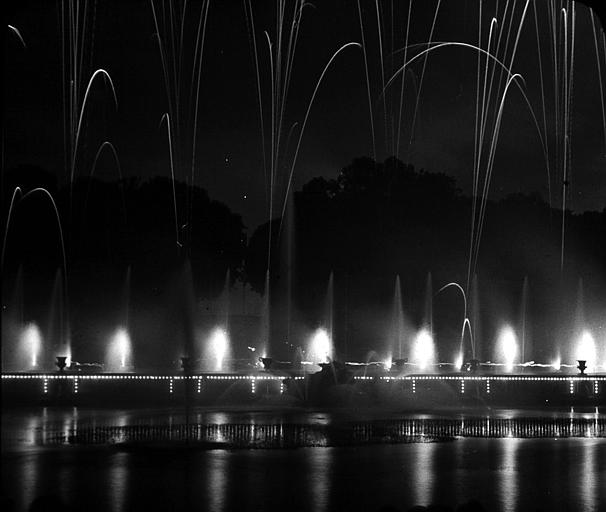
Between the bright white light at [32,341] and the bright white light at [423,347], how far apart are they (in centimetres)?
2349

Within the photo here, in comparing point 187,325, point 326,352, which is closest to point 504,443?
point 326,352

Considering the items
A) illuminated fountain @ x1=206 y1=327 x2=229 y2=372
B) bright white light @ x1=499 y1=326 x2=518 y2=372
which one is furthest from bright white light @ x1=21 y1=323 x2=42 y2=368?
bright white light @ x1=499 y1=326 x2=518 y2=372

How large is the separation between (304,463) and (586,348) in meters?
49.5

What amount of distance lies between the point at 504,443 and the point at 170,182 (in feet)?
163

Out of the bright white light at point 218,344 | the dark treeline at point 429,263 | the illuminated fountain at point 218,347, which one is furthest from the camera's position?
the bright white light at point 218,344

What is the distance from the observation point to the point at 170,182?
6819cm

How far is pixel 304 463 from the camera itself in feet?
57.3

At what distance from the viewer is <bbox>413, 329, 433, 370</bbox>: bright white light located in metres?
61.2

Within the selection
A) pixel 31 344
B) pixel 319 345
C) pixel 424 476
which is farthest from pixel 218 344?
pixel 424 476

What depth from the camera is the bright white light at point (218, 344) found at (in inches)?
2739

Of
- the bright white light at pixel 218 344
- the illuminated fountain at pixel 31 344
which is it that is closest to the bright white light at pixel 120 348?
the illuminated fountain at pixel 31 344

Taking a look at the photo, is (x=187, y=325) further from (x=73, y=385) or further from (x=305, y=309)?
(x=73, y=385)

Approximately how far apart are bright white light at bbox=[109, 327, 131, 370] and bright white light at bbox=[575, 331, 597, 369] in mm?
28903

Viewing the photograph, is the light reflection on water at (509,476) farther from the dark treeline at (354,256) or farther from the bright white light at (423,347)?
the dark treeline at (354,256)
